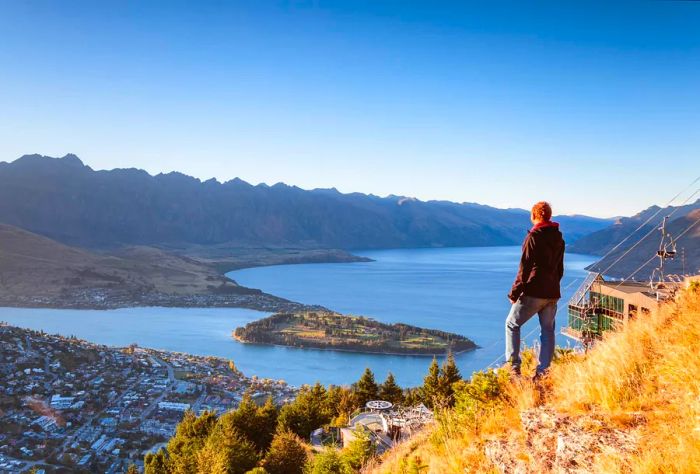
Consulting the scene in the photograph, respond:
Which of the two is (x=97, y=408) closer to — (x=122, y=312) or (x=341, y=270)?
(x=122, y=312)

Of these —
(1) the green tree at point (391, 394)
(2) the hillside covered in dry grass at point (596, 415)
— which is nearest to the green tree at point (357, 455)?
(2) the hillside covered in dry grass at point (596, 415)

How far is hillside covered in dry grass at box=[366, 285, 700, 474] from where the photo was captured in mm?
3359

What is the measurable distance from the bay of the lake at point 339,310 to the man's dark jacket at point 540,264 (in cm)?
3007

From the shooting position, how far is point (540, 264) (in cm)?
501

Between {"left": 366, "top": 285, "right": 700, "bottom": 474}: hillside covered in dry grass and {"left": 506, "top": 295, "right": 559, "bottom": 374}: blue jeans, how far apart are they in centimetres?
18

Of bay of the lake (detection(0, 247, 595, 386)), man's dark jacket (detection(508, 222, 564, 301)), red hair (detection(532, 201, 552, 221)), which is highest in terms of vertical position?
red hair (detection(532, 201, 552, 221))

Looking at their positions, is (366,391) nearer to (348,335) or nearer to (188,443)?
(188,443)

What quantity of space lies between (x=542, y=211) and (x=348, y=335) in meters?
64.9

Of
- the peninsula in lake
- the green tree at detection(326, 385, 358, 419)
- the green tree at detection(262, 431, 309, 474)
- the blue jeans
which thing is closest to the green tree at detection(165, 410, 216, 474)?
the green tree at detection(262, 431, 309, 474)

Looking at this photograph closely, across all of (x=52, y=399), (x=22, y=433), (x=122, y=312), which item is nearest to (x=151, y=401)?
(x=52, y=399)

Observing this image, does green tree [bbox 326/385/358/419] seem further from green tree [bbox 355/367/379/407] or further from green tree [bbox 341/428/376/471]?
green tree [bbox 341/428/376/471]

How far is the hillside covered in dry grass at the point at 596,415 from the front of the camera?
11.0 feet

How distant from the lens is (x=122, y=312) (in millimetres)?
94000

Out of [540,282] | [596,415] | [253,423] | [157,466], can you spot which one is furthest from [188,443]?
[596,415]
